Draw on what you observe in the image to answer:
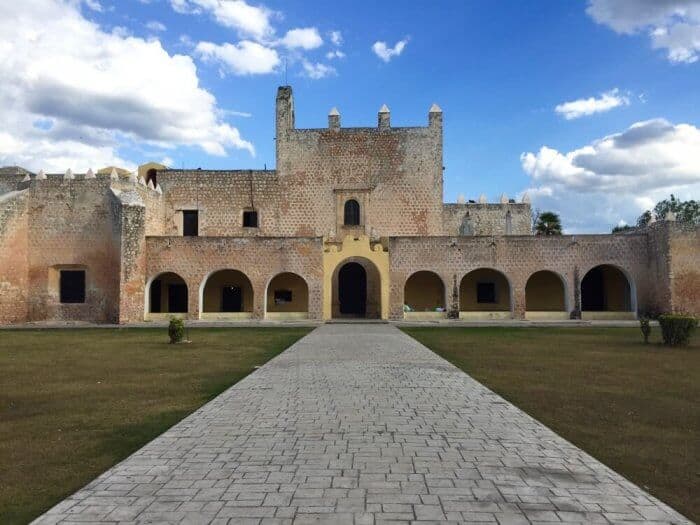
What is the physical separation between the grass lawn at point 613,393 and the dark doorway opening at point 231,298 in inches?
512

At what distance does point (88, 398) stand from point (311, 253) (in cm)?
1635

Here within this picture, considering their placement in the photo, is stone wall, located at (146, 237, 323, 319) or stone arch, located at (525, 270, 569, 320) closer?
stone wall, located at (146, 237, 323, 319)

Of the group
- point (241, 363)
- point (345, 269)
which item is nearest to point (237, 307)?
point (345, 269)

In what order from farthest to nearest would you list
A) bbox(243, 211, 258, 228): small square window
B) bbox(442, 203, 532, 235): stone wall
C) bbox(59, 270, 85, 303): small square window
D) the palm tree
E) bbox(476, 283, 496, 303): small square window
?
the palm tree
bbox(442, 203, 532, 235): stone wall
bbox(243, 211, 258, 228): small square window
bbox(476, 283, 496, 303): small square window
bbox(59, 270, 85, 303): small square window

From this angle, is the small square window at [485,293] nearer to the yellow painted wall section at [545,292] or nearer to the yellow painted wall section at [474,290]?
the yellow painted wall section at [474,290]

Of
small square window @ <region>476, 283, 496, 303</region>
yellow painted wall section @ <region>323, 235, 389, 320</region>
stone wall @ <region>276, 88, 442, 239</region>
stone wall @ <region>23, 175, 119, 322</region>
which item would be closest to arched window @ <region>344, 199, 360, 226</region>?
stone wall @ <region>276, 88, 442, 239</region>

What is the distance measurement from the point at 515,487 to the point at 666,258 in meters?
21.8

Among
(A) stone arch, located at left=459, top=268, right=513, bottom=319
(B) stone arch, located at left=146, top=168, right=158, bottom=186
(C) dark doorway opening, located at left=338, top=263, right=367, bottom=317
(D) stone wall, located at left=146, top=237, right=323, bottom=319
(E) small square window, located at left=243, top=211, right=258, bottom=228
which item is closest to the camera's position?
(D) stone wall, located at left=146, top=237, right=323, bottom=319

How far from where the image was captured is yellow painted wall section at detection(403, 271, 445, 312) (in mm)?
25750

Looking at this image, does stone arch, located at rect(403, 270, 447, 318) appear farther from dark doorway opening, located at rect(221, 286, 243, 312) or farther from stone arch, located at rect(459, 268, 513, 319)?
dark doorway opening, located at rect(221, 286, 243, 312)

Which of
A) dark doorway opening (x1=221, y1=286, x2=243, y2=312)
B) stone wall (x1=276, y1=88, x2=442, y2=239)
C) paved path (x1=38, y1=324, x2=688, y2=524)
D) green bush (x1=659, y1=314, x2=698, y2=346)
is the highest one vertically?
stone wall (x1=276, y1=88, x2=442, y2=239)

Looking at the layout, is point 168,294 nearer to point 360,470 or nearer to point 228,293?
point 228,293

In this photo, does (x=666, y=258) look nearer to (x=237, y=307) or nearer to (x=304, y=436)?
(x=237, y=307)

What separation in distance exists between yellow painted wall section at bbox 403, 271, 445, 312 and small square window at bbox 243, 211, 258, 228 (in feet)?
25.8
